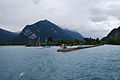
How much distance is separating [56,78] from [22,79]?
22.4 ft

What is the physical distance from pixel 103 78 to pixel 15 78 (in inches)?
711

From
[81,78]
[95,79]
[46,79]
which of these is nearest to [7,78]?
[46,79]

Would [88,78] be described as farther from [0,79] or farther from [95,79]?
[0,79]

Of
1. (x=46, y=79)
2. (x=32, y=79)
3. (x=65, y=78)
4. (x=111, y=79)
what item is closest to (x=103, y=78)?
(x=111, y=79)

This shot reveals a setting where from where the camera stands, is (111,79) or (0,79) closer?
(111,79)

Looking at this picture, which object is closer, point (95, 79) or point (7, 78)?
point (95, 79)

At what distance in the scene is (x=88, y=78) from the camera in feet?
110

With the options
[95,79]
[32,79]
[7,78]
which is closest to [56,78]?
[32,79]

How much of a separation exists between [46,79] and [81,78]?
23.3ft

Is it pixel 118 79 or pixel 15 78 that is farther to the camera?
pixel 15 78

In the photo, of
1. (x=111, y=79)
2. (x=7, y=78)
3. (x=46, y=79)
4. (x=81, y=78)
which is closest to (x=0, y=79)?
(x=7, y=78)

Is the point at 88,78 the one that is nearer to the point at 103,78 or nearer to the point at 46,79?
the point at 103,78

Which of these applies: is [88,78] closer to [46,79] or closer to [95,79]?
[95,79]

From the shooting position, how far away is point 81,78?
3375 cm
